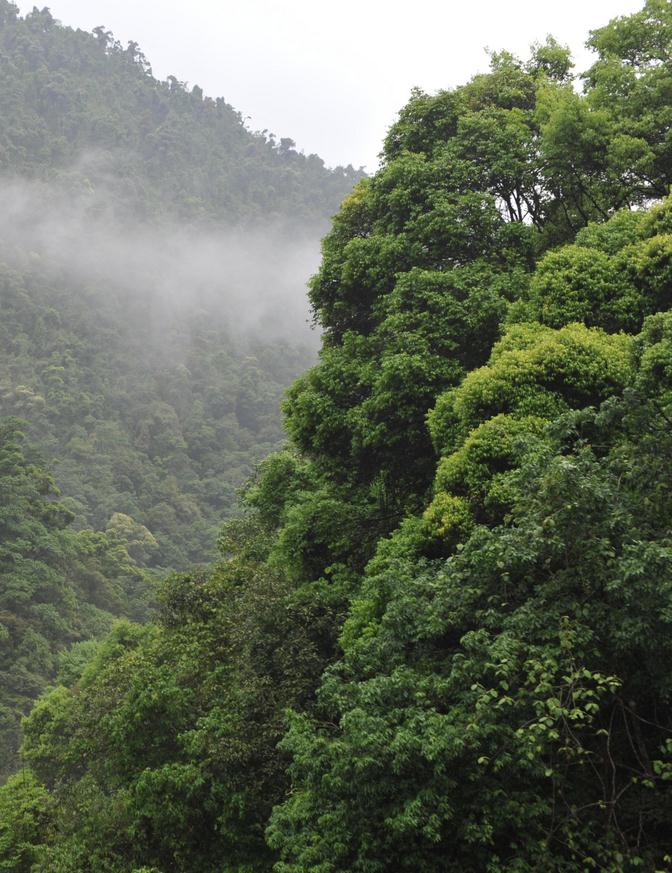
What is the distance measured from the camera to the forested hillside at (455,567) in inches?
238

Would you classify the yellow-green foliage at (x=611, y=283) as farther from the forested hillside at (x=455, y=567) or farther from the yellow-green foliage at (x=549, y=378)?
the yellow-green foliage at (x=549, y=378)

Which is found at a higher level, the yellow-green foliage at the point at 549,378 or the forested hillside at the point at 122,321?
the forested hillside at the point at 122,321

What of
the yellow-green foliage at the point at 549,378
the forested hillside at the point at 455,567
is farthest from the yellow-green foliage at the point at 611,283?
the yellow-green foliage at the point at 549,378

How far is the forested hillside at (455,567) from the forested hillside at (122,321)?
2263 centimetres

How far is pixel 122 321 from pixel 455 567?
93.4m

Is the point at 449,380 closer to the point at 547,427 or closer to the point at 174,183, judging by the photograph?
the point at 547,427

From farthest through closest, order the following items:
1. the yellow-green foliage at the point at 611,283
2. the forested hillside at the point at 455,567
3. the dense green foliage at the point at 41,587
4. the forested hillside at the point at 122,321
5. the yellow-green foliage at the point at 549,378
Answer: the forested hillside at the point at 122,321, the dense green foliage at the point at 41,587, the yellow-green foliage at the point at 611,283, the yellow-green foliage at the point at 549,378, the forested hillside at the point at 455,567

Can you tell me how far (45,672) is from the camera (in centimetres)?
3488

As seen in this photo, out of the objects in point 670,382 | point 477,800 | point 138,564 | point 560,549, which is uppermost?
point 138,564

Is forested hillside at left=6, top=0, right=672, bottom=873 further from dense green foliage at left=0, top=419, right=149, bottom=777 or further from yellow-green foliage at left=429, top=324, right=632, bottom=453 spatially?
dense green foliage at left=0, top=419, right=149, bottom=777

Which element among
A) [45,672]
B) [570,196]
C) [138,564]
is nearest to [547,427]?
[570,196]

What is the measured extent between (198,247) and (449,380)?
11941cm

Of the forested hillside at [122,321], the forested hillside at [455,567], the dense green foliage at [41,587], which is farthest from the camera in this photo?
the forested hillside at [122,321]

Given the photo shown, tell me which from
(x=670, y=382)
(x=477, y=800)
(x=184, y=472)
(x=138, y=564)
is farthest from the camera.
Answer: (x=184, y=472)
